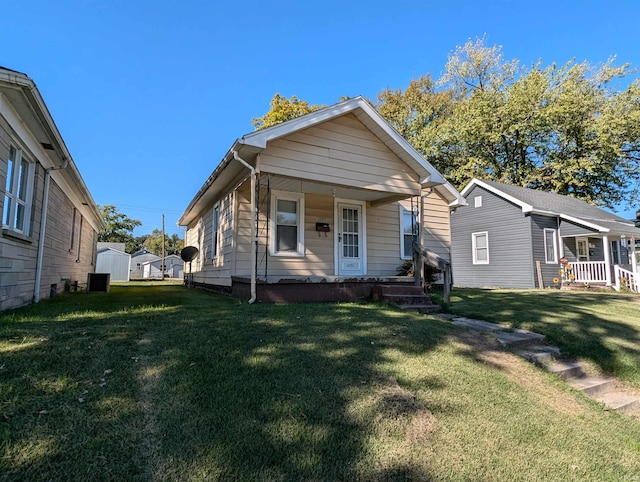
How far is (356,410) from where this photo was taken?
8.42 ft

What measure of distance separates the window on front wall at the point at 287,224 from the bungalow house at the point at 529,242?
38.0 feet

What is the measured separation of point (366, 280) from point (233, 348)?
15.2ft

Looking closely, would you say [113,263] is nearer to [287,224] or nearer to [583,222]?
[287,224]

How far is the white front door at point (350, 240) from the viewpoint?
9.20m

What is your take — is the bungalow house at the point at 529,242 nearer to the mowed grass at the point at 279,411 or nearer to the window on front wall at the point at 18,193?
the mowed grass at the point at 279,411

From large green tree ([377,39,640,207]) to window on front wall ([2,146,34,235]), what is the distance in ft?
77.9

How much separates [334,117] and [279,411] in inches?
253

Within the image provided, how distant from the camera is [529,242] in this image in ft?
50.4

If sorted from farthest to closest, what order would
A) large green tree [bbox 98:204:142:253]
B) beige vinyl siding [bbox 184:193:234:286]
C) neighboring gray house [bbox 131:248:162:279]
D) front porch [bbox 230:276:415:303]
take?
1. large green tree [bbox 98:204:142:253]
2. neighboring gray house [bbox 131:248:162:279]
3. beige vinyl siding [bbox 184:193:234:286]
4. front porch [bbox 230:276:415:303]

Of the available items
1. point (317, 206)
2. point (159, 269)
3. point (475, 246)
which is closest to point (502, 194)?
point (475, 246)

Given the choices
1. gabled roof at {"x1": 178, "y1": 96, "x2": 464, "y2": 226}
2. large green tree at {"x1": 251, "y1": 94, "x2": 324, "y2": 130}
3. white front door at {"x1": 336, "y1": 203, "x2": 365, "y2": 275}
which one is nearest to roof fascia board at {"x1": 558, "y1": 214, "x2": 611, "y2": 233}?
gabled roof at {"x1": 178, "y1": 96, "x2": 464, "y2": 226}

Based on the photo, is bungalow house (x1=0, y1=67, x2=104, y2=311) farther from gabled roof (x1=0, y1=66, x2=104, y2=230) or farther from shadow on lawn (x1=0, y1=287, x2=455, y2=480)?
shadow on lawn (x1=0, y1=287, x2=455, y2=480)

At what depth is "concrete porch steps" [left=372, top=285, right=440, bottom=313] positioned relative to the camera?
6804 millimetres

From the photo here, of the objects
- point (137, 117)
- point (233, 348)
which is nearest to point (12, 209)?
point (233, 348)
